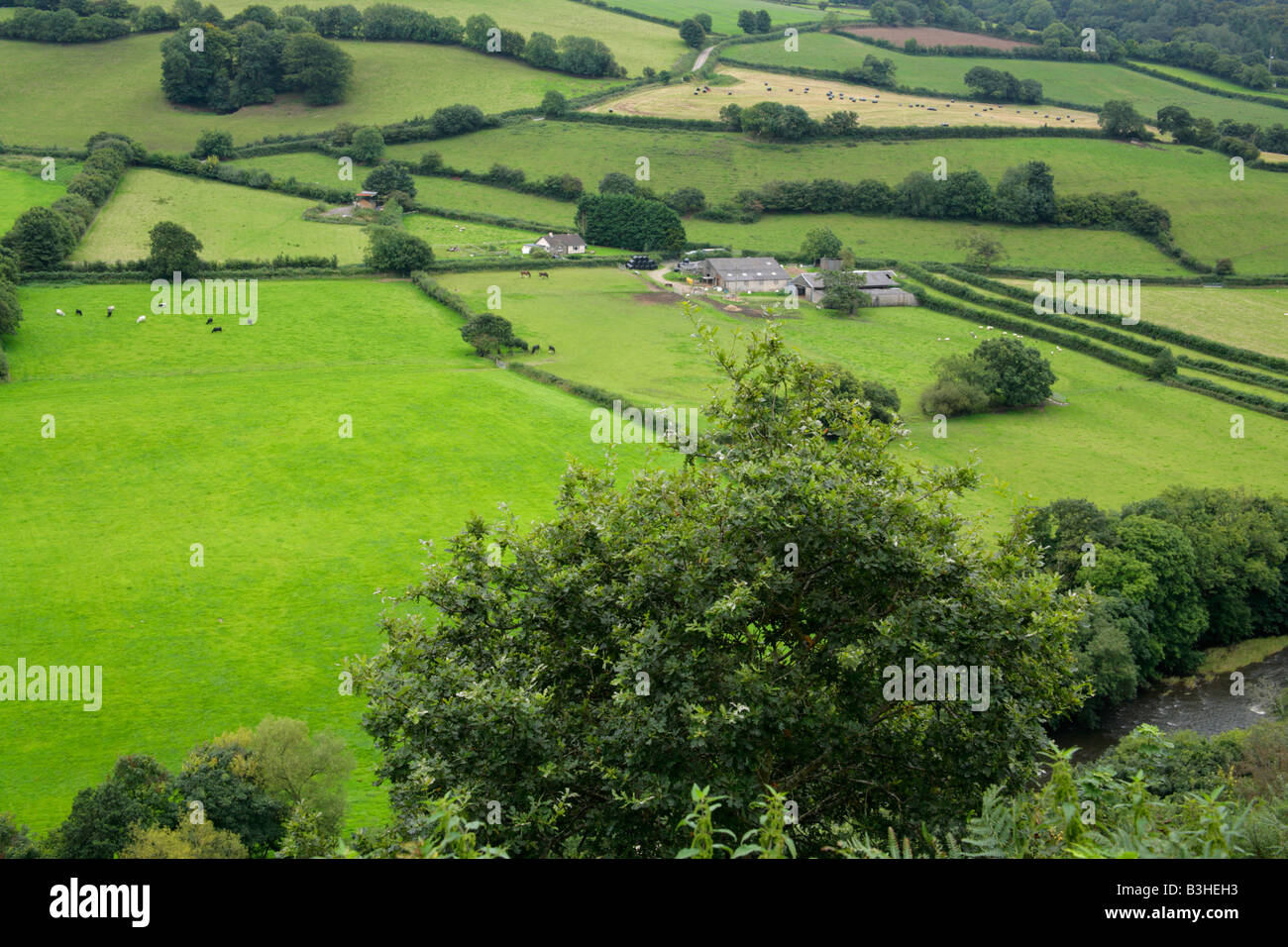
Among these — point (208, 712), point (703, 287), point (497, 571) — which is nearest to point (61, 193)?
point (703, 287)

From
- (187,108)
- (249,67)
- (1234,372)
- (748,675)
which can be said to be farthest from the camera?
(249,67)

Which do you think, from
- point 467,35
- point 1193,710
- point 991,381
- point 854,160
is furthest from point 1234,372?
point 467,35

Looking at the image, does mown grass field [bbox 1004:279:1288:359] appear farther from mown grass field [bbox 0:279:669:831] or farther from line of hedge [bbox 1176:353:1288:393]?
mown grass field [bbox 0:279:669:831]

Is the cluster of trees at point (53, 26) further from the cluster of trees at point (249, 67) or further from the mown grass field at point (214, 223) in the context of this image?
the mown grass field at point (214, 223)

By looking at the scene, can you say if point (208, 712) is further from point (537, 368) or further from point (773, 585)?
point (537, 368)

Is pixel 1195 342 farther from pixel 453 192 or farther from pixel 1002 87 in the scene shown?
pixel 1002 87

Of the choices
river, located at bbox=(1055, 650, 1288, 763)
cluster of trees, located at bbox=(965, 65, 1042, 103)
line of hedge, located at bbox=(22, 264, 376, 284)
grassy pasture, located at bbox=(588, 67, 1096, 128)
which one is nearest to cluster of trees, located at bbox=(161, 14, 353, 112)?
grassy pasture, located at bbox=(588, 67, 1096, 128)

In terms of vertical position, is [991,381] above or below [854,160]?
below
